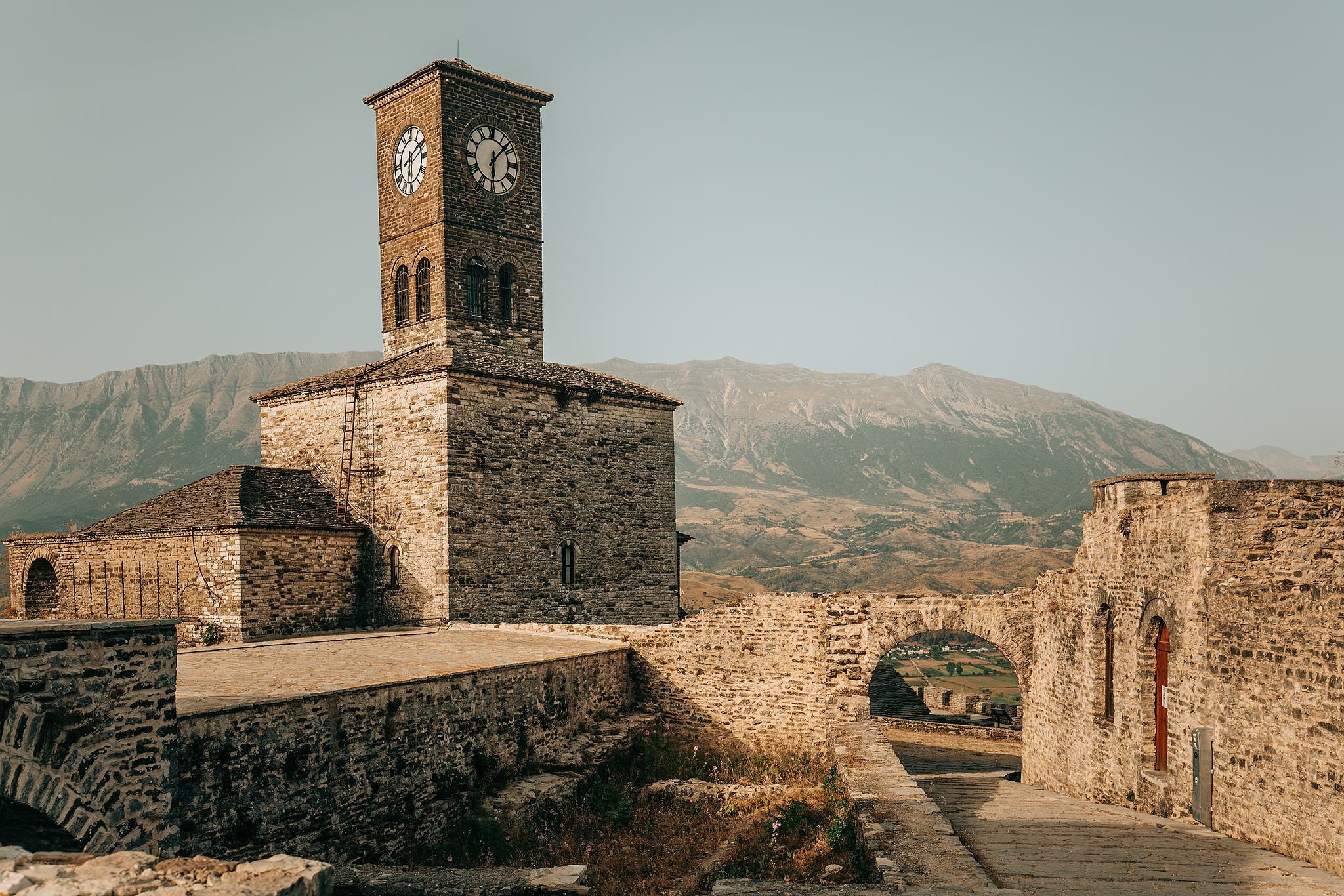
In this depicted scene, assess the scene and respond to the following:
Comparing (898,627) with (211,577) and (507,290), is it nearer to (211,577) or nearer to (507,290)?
(211,577)

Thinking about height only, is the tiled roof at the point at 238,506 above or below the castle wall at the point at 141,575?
above

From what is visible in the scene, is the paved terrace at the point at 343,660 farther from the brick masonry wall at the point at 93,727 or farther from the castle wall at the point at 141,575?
the castle wall at the point at 141,575

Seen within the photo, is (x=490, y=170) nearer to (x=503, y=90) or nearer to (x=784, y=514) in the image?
(x=503, y=90)

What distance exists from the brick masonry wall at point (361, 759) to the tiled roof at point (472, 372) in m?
8.58

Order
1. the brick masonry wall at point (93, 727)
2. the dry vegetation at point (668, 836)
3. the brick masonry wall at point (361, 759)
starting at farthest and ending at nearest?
the dry vegetation at point (668, 836) → the brick masonry wall at point (361, 759) → the brick masonry wall at point (93, 727)

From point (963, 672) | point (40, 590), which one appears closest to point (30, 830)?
point (40, 590)

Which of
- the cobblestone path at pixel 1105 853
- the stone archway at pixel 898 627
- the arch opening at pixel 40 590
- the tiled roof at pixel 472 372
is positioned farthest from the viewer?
the arch opening at pixel 40 590

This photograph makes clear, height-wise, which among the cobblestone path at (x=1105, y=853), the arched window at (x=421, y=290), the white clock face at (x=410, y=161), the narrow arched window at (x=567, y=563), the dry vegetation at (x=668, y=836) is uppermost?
the white clock face at (x=410, y=161)

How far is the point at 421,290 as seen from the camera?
25.2 m

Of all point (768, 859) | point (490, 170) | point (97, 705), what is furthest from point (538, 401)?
point (97, 705)

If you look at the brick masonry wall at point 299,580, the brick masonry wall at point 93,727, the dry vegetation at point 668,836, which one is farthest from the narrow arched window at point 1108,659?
the brick masonry wall at point 299,580

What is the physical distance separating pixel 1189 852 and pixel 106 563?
70.3 feet

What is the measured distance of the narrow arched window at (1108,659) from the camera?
514 inches

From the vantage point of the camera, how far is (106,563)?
20984mm
